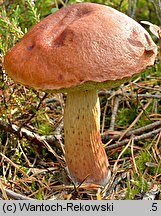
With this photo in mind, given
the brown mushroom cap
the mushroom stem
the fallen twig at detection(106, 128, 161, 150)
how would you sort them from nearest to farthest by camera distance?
1. the brown mushroom cap
2. the mushroom stem
3. the fallen twig at detection(106, 128, 161, 150)

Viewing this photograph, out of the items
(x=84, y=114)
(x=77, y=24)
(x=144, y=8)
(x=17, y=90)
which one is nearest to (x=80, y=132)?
(x=84, y=114)

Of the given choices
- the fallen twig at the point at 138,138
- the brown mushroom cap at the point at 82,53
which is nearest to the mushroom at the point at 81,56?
the brown mushroom cap at the point at 82,53

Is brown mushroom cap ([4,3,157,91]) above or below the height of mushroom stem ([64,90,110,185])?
above

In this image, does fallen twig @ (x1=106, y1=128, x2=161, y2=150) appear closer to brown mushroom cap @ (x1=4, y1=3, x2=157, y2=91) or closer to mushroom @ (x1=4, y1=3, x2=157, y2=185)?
mushroom @ (x1=4, y1=3, x2=157, y2=185)

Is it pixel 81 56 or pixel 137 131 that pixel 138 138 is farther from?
pixel 81 56

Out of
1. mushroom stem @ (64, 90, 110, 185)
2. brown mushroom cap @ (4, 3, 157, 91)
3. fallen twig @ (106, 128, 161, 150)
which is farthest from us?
fallen twig @ (106, 128, 161, 150)

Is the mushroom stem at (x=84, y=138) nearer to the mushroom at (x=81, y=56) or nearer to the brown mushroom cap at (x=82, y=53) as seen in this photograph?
the mushroom at (x=81, y=56)

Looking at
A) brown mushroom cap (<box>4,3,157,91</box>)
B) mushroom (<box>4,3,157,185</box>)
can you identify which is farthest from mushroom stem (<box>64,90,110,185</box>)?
brown mushroom cap (<box>4,3,157,91</box>)

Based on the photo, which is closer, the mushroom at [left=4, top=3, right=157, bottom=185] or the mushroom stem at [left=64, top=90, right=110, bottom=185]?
the mushroom at [left=4, top=3, right=157, bottom=185]
